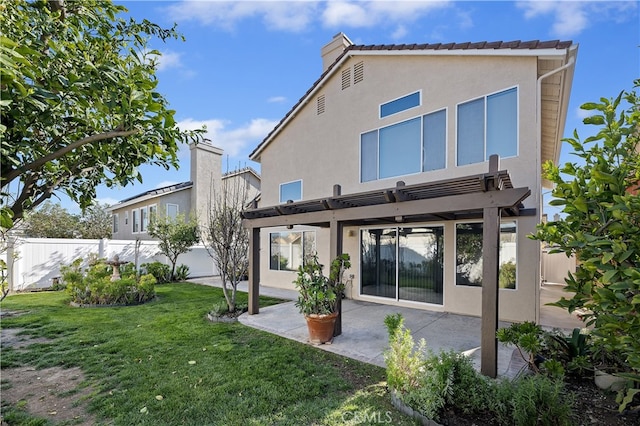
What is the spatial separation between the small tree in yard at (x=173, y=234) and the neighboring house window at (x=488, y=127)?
12.9 m

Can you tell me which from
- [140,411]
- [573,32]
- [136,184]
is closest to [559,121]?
[573,32]

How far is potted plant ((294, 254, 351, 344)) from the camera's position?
20.5ft

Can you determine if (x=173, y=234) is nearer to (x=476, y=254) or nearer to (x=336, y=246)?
(x=336, y=246)

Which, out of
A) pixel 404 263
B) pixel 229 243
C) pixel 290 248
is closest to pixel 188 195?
pixel 290 248

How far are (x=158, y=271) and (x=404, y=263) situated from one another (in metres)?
12.3

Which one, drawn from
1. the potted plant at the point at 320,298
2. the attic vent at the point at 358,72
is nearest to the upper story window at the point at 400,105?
the attic vent at the point at 358,72

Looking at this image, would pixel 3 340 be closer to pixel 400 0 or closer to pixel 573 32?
pixel 400 0

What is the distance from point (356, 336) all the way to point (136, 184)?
5319 mm

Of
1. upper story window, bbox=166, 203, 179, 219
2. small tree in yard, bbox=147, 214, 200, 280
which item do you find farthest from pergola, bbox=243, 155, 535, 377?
upper story window, bbox=166, 203, 179, 219

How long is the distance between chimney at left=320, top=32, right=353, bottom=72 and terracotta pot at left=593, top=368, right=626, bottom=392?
11911 mm

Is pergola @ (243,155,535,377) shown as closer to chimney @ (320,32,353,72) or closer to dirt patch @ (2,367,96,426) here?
dirt patch @ (2,367,96,426)

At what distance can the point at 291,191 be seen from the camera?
43.2 ft

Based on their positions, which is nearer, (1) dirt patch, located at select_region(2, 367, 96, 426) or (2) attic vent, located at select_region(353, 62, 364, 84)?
(1) dirt patch, located at select_region(2, 367, 96, 426)

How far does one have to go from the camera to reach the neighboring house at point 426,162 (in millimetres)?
6934
